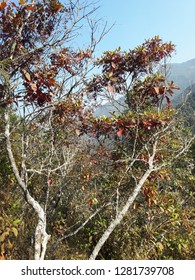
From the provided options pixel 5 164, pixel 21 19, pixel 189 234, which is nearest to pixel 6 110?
pixel 21 19

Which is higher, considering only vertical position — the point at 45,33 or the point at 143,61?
the point at 45,33

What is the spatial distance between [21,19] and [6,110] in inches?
45.1

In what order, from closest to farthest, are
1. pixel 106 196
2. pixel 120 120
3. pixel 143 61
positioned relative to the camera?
1. pixel 120 120
2. pixel 143 61
3. pixel 106 196

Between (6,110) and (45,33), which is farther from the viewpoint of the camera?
(45,33)

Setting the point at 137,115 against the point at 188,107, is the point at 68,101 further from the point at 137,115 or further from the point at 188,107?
the point at 188,107

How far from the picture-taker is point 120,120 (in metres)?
4.41

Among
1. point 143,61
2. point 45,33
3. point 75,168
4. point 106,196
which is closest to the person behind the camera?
point 45,33

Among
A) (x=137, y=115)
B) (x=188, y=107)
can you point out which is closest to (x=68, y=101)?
(x=137, y=115)

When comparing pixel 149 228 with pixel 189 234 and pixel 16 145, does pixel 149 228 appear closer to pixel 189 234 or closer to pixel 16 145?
pixel 189 234

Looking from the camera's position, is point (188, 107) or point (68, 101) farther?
point (188, 107)

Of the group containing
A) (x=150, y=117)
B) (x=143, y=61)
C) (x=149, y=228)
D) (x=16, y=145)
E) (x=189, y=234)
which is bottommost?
(x=189, y=234)

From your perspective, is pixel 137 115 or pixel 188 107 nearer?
pixel 137 115

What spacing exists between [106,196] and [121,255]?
113 cm

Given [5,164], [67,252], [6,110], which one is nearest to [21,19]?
[6,110]
